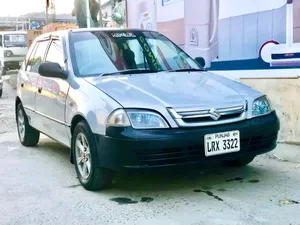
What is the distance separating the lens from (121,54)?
16.0ft

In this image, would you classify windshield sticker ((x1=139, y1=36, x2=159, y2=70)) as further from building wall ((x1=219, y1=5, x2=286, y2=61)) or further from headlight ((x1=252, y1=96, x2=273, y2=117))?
building wall ((x1=219, y1=5, x2=286, y2=61))

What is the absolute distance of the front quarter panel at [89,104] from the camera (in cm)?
386

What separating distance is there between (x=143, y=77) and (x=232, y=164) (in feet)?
4.59

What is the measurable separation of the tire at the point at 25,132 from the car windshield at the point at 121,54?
1.91m

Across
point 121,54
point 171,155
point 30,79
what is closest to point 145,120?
point 171,155

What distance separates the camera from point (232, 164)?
4.89 meters

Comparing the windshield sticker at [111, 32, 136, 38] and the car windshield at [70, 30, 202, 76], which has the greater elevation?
the windshield sticker at [111, 32, 136, 38]

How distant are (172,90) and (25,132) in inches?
125

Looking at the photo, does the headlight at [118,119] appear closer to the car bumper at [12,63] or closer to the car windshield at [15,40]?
the car bumper at [12,63]

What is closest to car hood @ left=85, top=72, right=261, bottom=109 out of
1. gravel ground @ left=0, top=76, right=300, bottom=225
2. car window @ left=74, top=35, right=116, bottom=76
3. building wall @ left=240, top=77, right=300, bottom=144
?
car window @ left=74, top=35, right=116, bottom=76

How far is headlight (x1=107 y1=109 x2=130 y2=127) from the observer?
3.72m

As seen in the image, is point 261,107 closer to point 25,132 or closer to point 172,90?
point 172,90

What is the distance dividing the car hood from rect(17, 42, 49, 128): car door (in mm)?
1676

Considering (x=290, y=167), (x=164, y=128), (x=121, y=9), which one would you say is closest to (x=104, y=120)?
(x=164, y=128)
